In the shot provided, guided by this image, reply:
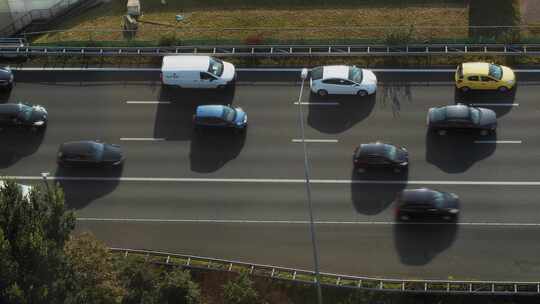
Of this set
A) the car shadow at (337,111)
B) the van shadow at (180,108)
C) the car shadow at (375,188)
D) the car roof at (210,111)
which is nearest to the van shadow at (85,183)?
the van shadow at (180,108)

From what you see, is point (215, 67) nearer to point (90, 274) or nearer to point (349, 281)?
point (90, 274)

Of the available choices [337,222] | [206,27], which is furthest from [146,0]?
[337,222]

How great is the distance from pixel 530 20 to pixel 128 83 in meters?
30.9

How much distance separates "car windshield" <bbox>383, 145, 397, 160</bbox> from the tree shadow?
3948 mm

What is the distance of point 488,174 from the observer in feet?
124

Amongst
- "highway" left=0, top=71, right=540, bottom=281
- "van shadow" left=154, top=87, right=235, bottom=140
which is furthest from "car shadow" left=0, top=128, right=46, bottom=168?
"van shadow" left=154, top=87, right=235, bottom=140

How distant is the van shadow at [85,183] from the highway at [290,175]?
9 centimetres

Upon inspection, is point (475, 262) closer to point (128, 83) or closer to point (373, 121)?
point (373, 121)

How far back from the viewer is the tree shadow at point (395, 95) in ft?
137

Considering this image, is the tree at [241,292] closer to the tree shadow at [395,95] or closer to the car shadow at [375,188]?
the car shadow at [375,188]

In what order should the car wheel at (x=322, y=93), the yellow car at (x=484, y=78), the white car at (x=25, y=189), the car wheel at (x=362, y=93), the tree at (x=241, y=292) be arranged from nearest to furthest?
1. the white car at (x=25, y=189)
2. the tree at (x=241, y=292)
3. the yellow car at (x=484, y=78)
4. the car wheel at (x=362, y=93)
5. the car wheel at (x=322, y=93)

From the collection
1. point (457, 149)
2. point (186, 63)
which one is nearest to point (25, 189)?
point (186, 63)

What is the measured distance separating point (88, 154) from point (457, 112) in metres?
22.8

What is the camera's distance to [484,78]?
4062 cm
